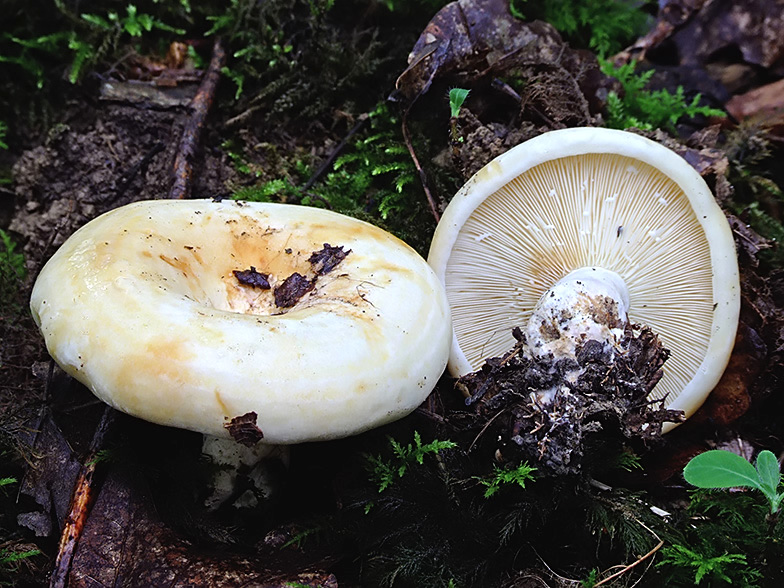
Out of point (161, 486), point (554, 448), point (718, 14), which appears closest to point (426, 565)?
point (554, 448)

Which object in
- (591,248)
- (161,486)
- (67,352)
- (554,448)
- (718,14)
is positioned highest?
(718,14)

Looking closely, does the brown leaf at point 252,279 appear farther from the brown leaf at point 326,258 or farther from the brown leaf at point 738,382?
the brown leaf at point 738,382

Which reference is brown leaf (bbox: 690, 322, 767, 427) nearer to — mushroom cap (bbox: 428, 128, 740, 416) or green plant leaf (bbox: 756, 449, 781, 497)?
mushroom cap (bbox: 428, 128, 740, 416)

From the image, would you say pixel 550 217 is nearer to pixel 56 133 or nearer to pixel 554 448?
pixel 554 448

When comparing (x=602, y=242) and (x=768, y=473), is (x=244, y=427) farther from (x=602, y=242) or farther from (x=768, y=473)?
(x=602, y=242)

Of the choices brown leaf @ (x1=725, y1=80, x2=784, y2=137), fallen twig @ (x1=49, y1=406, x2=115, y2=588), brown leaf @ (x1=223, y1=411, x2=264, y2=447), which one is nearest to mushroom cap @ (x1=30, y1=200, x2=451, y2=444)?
brown leaf @ (x1=223, y1=411, x2=264, y2=447)

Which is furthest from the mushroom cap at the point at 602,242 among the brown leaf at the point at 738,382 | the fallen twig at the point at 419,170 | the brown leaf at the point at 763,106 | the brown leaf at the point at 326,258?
the brown leaf at the point at 763,106

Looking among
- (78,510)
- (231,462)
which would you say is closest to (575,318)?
(231,462)
